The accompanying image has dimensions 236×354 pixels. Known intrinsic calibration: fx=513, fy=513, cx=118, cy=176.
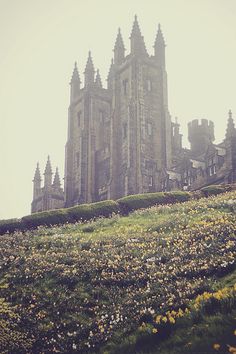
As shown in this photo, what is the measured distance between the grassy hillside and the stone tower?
1550 inches

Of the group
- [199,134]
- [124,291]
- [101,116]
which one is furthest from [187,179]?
[124,291]

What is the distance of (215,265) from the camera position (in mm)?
17500

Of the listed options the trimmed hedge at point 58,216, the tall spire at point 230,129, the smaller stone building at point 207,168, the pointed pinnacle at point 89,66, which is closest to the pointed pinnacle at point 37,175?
the pointed pinnacle at point 89,66

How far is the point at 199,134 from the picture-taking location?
246 ft

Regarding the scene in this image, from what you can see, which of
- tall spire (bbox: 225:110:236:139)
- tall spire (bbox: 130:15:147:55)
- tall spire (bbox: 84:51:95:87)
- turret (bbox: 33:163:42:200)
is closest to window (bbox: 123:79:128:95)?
tall spire (bbox: 130:15:147:55)

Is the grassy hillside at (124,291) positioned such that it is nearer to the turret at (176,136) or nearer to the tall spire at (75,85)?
Result: the turret at (176,136)

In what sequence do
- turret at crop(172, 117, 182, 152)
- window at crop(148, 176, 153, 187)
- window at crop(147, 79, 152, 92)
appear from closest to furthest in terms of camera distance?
window at crop(148, 176, 153, 187)
window at crop(147, 79, 152, 92)
turret at crop(172, 117, 182, 152)

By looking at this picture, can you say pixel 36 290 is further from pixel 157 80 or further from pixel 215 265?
pixel 157 80

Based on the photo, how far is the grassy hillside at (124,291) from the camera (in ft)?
45.6

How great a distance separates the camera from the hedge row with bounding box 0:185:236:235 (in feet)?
111

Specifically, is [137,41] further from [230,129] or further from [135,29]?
[230,129]

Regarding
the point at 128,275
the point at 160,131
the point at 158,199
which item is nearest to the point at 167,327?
the point at 128,275

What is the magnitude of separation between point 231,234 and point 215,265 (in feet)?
11.7

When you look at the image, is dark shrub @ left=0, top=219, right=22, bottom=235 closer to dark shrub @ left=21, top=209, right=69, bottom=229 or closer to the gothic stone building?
dark shrub @ left=21, top=209, right=69, bottom=229
